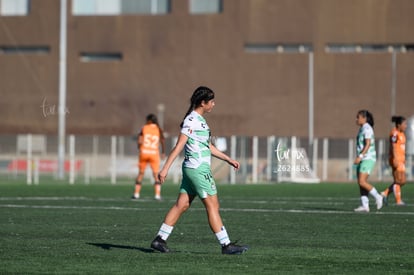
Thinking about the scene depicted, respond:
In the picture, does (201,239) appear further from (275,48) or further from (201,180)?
(275,48)

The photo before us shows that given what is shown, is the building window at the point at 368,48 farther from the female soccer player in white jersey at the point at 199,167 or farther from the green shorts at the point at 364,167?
the female soccer player in white jersey at the point at 199,167

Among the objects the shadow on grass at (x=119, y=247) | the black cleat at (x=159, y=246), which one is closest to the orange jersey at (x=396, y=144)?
the shadow on grass at (x=119, y=247)

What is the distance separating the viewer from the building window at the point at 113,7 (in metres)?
70.7

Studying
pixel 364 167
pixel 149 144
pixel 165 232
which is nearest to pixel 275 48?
pixel 149 144

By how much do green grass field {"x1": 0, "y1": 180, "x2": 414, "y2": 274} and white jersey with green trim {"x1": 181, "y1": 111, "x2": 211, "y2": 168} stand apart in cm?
114

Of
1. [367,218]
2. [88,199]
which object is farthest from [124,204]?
[367,218]

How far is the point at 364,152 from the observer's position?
77.7ft

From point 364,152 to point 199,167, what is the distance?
33.4ft

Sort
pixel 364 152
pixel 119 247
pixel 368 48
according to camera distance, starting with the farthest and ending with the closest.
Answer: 1. pixel 368 48
2. pixel 364 152
3. pixel 119 247

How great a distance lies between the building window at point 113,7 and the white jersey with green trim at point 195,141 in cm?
5677

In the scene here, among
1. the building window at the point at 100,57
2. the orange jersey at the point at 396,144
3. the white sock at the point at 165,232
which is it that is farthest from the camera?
the building window at the point at 100,57

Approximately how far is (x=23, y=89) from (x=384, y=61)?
2164cm

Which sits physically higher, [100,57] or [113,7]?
[113,7]

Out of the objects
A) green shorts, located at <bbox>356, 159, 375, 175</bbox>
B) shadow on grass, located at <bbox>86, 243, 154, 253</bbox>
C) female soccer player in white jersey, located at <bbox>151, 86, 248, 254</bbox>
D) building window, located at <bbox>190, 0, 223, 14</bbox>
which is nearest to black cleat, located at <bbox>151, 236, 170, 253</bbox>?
female soccer player in white jersey, located at <bbox>151, 86, 248, 254</bbox>
